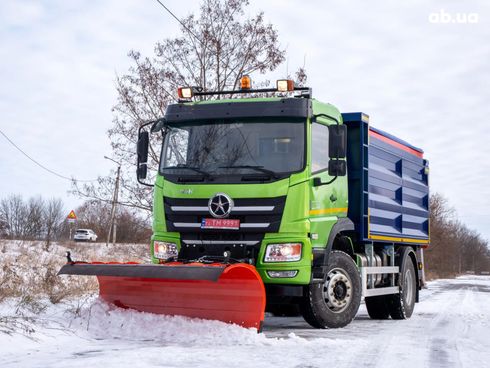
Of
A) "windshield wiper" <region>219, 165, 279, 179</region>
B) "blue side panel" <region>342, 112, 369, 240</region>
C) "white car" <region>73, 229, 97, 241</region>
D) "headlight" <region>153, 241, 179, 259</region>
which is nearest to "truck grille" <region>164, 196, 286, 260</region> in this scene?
Answer: "headlight" <region>153, 241, 179, 259</region>

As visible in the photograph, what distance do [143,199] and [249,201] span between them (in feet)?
29.3

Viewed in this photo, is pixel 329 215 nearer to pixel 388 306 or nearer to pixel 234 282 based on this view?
pixel 234 282

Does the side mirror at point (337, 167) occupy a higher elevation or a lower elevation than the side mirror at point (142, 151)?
lower

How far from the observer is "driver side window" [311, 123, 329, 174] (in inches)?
297

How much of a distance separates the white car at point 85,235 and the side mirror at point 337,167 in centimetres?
4553

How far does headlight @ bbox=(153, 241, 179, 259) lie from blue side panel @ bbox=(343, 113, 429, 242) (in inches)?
110

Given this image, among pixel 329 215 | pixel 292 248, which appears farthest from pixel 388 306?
pixel 292 248

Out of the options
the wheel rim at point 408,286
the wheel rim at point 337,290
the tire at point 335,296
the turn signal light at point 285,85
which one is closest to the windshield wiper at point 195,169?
the turn signal light at point 285,85

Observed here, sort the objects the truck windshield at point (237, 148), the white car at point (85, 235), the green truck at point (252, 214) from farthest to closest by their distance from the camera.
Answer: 1. the white car at point (85, 235)
2. the truck windshield at point (237, 148)
3. the green truck at point (252, 214)

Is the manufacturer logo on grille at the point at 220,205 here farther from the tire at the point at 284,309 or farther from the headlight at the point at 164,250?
the tire at the point at 284,309

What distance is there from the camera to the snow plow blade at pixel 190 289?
638 centimetres

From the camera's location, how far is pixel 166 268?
6.42 m

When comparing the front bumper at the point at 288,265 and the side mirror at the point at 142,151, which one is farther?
the side mirror at the point at 142,151

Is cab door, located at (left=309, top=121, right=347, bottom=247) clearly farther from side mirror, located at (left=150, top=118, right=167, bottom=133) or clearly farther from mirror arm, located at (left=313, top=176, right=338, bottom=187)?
side mirror, located at (left=150, top=118, right=167, bottom=133)
